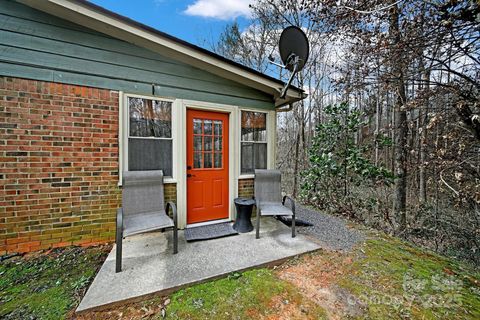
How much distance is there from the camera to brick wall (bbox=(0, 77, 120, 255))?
2.63 m

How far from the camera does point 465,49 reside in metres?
2.87

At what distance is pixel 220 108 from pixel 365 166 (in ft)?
12.7

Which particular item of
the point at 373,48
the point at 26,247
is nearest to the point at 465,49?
the point at 373,48

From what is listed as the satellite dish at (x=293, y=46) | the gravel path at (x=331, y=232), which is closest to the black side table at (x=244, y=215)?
the gravel path at (x=331, y=232)

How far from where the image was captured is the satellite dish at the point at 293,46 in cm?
368

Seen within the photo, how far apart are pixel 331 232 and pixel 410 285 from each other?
4.98 feet

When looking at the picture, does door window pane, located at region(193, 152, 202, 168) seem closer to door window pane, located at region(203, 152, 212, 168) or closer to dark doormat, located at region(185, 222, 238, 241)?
door window pane, located at region(203, 152, 212, 168)

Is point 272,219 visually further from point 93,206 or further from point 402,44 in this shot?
point 402,44

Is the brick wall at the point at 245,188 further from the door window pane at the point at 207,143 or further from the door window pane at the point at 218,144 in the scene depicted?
the door window pane at the point at 207,143

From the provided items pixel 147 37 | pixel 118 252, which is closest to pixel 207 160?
pixel 118 252

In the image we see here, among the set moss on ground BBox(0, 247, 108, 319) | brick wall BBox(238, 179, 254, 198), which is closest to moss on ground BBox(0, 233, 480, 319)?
moss on ground BBox(0, 247, 108, 319)

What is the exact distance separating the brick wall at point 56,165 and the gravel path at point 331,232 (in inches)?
134

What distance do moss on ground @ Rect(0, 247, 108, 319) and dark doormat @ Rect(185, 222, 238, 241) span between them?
1.20 metres

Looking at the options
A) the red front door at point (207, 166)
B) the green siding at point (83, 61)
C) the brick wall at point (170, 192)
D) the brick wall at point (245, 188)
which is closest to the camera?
the green siding at point (83, 61)
